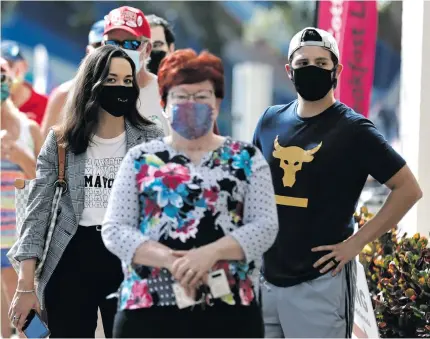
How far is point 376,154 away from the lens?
4.91 meters

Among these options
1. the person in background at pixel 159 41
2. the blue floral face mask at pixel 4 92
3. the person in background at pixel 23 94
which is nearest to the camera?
the person in background at pixel 159 41

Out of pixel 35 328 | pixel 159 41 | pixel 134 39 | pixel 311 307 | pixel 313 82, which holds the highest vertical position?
pixel 159 41

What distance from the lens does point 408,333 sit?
19.6 feet

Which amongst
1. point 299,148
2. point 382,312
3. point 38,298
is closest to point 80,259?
point 38,298

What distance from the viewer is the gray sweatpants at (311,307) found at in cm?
497

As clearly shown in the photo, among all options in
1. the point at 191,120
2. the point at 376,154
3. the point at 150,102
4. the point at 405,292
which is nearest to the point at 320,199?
the point at 376,154

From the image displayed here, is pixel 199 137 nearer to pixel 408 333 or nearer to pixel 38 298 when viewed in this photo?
pixel 38 298

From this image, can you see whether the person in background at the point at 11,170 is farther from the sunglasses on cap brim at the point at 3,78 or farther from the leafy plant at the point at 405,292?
the leafy plant at the point at 405,292

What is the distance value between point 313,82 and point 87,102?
40.3 inches

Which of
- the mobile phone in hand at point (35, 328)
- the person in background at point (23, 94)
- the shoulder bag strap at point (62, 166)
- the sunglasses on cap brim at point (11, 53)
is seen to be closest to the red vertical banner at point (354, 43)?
the person in background at point (23, 94)

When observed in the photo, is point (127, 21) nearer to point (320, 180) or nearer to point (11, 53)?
point (320, 180)

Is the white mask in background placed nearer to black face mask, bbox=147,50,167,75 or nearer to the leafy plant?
black face mask, bbox=147,50,167,75

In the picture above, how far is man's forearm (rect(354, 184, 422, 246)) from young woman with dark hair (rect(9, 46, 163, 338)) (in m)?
1.12

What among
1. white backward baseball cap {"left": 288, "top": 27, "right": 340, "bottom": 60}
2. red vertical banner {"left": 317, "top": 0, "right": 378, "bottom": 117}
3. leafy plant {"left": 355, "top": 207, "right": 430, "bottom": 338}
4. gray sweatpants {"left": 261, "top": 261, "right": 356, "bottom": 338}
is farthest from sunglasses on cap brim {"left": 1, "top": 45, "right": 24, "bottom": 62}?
gray sweatpants {"left": 261, "top": 261, "right": 356, "bottom": 338}
